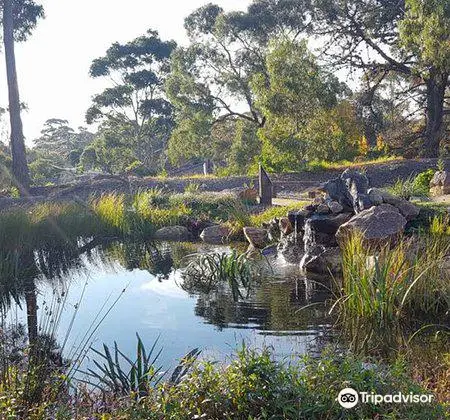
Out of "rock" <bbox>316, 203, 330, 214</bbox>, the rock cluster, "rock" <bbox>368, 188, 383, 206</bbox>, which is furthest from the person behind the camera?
"rock" <bbox>316, 203, 330, 214</bbox>

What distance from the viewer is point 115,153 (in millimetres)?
30750

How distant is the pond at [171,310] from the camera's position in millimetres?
4344

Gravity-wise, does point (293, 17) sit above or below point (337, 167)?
above

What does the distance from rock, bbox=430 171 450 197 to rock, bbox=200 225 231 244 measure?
A: 391 centimetres

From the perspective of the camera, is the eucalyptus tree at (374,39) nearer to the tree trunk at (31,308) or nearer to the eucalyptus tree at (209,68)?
the eucalyptus tree at (209,68)

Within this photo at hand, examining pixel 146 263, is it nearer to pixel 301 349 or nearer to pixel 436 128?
pixel 301 349

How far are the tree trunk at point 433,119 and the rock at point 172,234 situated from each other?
10.1m

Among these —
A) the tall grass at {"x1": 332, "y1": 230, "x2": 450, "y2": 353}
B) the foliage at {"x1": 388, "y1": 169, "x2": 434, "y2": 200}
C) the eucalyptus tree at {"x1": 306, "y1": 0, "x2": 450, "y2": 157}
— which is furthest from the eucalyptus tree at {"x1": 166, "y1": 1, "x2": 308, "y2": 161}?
the tall grass at {"x1": 332, "y1": 230, "x2": 450, "y2": 353}

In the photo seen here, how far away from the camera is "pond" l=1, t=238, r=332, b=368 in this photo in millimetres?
4344

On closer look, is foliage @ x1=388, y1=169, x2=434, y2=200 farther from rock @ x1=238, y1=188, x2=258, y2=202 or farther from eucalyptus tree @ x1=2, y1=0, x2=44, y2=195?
eucalyptus tree @ x1=2, y1=0, x2=44, y2=195

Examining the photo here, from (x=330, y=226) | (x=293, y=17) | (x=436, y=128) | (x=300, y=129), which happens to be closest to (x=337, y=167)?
(x=300, y=129)

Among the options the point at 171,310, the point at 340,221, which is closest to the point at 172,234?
the point at 340,221

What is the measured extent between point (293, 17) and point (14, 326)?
57.9 feet

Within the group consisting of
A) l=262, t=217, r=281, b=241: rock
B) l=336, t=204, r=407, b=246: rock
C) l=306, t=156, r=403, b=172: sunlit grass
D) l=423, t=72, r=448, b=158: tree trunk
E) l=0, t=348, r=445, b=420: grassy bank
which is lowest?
l=262, t=217, r=281, b=241: rock
